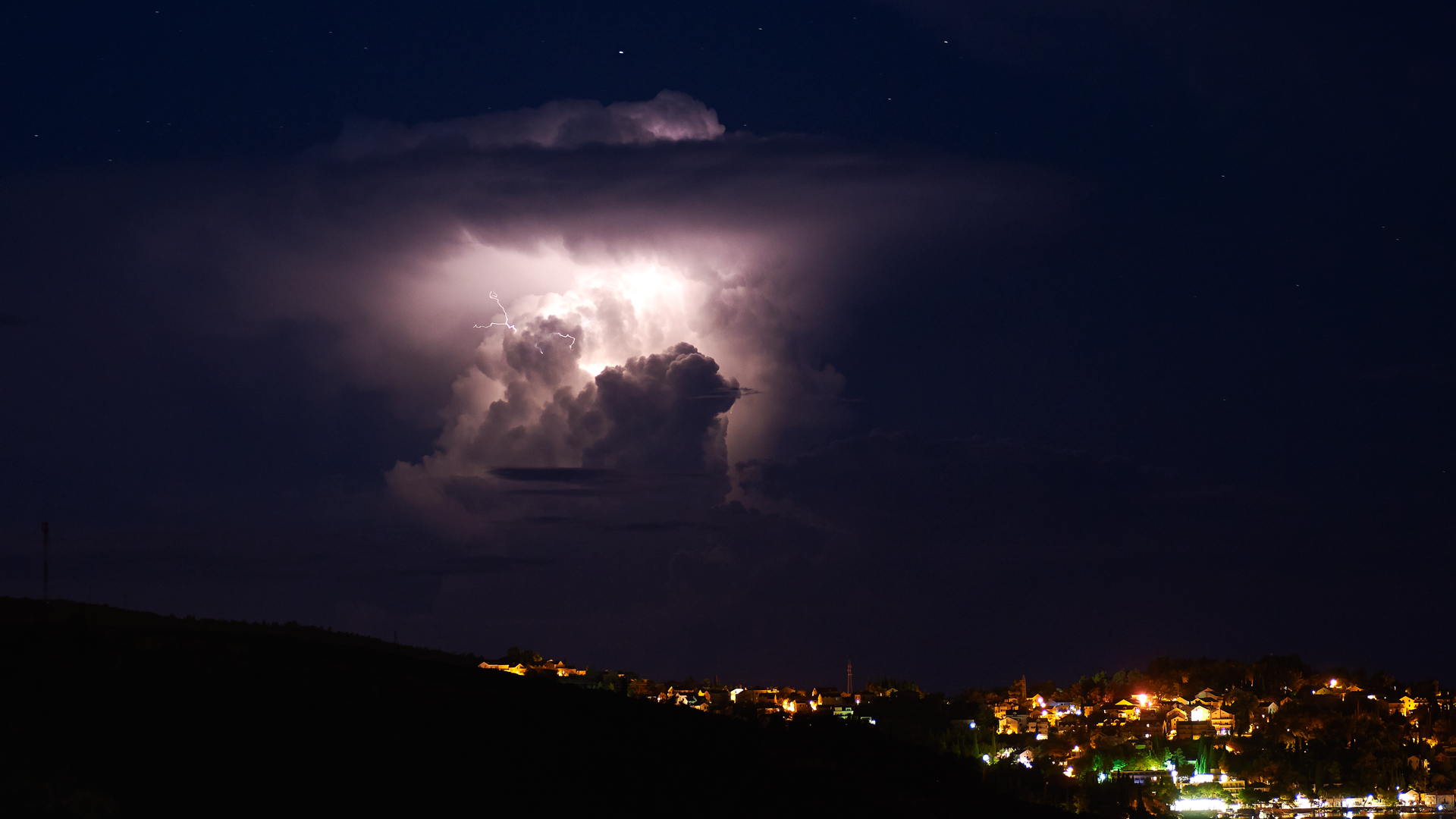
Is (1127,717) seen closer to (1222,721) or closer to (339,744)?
(1222,721)

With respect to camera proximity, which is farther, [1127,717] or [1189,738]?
[1127,717]

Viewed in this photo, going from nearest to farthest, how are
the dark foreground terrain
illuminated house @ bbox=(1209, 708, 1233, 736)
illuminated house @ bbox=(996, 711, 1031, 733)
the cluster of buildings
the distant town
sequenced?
the dark foreground terrain
the distant town
illuminated house @ bbox=(996, 711, 1031, 733)
the cluster of buildings
illuminated house @ bbox=(1209, 708, 1233, 736)

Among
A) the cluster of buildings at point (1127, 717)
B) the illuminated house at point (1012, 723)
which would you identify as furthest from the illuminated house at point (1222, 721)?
the illuminated house at point (1012, 723)

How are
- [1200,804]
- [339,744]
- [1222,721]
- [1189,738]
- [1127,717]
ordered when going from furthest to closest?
1. [1127,717]
2. [1222,721]
3. [1189,738]
4. [1200,804]
5. [339,744]

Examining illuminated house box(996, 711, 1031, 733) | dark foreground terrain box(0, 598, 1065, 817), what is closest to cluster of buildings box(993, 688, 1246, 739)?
illuminated house box(996, 711, 1031, 733)

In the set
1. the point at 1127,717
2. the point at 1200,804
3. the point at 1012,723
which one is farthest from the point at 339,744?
the point at 1127,717

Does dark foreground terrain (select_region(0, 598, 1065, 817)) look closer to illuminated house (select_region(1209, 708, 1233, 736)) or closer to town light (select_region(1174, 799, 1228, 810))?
town light (select_region(1174, 799, 1228, 810))
